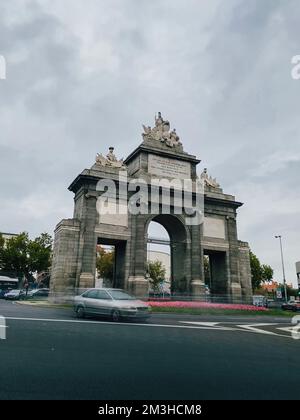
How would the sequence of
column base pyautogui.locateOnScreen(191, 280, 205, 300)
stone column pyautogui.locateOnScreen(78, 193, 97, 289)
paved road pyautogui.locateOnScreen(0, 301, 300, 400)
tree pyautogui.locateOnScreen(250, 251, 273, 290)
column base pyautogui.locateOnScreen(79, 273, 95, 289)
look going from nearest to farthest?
paved road pyautogui.locateOnScreen(0, 301, 300, 400) → column base pyautogui.locateOnScreen(79, 273, 95, 289) → stone column pyautogui.locateOnScreen(78, 193, 97, 289) → column base pyautogui.locateOnScreen(191, 280, 205, 300) → tree pyautogui.locateOnScreen(250, 251, 273, 290)

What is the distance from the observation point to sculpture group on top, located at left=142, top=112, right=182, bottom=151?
31.8 metres

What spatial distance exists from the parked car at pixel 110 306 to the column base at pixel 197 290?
15.7 meters

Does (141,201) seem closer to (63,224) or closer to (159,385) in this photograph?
(63,224)

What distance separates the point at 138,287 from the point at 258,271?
131 feet

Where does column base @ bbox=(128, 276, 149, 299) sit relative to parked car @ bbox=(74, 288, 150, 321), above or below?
above

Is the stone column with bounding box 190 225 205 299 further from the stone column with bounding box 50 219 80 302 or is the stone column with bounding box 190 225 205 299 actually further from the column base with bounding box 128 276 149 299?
the stone column with bounding box 50 219 80 302

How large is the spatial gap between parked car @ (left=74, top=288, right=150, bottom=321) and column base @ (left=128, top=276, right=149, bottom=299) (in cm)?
1250

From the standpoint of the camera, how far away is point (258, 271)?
6047 centimetres

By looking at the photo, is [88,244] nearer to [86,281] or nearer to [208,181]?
[86,281]

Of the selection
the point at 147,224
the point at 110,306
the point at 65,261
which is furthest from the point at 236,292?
the point at 110,306

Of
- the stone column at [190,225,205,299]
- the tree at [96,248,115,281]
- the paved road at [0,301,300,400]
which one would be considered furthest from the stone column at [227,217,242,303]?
the tree at [96,248,115,281]

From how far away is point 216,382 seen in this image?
16.3 feet
